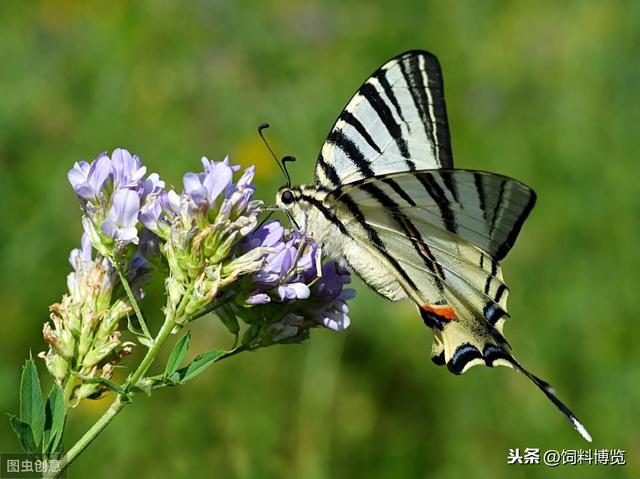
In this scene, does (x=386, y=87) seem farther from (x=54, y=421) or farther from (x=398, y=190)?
(x=54, y=421)

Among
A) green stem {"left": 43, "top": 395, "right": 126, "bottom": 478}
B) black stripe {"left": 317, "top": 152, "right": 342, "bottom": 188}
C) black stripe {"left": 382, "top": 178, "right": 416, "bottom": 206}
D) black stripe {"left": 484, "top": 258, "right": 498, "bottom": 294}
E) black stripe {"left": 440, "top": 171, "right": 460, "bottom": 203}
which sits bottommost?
green stem {"left": 43, "top": 395, "right": 126, "bottom": 478}

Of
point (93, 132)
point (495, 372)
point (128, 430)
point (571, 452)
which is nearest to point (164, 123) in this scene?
point (93, 132)

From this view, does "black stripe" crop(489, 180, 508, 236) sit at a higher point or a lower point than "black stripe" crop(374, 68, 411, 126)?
lower

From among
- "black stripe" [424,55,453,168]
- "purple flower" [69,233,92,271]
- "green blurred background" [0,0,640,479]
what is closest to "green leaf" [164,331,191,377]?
"purple flower" [69,233,92,271]

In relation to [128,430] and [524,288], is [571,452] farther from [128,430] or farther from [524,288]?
[128,430]

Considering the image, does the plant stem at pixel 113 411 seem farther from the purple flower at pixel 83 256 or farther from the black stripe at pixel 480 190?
the black stripe at pixel 480 190

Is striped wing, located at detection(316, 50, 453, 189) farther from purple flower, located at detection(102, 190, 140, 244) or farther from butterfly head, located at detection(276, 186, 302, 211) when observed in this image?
purple flower, located at detection(102, 190, 140, 244)
